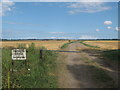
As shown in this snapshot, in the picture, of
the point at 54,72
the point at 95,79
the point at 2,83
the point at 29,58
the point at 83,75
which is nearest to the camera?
the point at 2,83

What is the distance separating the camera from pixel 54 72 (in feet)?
35.3

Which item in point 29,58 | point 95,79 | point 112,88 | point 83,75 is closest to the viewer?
point 112,88

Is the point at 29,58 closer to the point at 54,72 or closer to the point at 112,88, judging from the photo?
the point at 54,72

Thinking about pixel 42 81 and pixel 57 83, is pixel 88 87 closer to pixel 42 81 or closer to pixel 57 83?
pixel 57 83

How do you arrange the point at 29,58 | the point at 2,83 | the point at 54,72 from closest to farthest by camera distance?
the point at 2,83
the point at 54,72
the point at 29,58

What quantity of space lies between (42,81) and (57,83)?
0.70 metres

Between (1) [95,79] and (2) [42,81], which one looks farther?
(1) [95,79]

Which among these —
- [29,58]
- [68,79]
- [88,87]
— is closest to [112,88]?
[88,87]

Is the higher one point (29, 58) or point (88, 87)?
point (29, 58)

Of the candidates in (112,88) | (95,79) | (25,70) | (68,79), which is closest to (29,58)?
(25,70)

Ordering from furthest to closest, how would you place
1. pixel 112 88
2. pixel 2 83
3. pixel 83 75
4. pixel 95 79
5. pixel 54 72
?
pixel 54 72, pixel 83 75, pixel 95 79, pixel 2 83, pixel 112 88

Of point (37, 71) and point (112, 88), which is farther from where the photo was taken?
point (37, 71)

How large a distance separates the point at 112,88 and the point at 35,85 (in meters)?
3.28

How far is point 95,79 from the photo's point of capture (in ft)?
30.0
